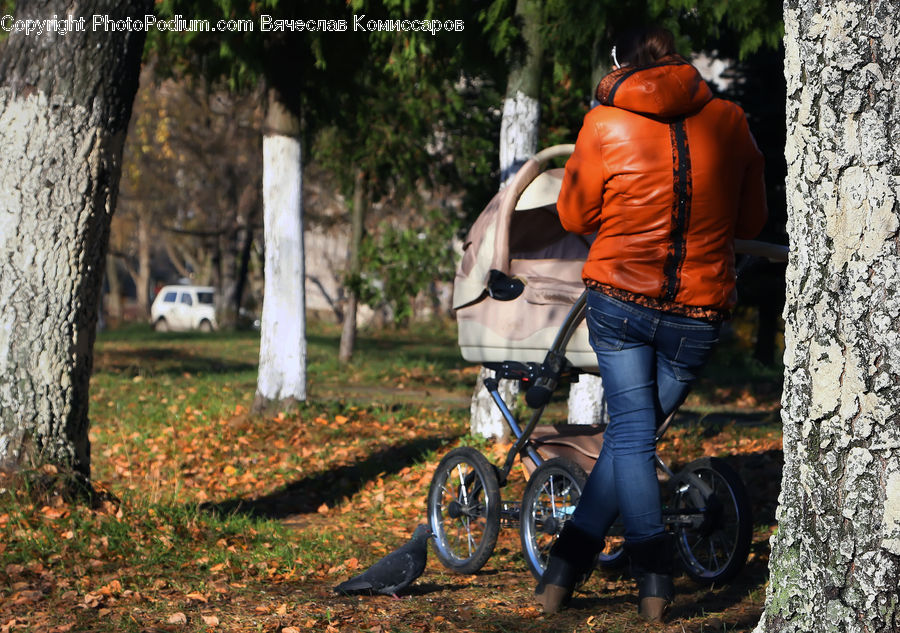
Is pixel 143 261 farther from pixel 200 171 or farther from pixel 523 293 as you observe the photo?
pixel 523 293

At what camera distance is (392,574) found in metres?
4.45

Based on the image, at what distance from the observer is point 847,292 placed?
8.70 ft

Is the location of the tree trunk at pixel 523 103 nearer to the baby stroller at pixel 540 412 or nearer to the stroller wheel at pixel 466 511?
the baby stroller at pixel 540 412

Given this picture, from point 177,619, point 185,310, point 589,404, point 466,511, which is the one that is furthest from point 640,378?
point 185,310

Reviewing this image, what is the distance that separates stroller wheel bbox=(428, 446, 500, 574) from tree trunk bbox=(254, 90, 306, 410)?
188 inches

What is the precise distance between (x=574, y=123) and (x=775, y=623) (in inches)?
437

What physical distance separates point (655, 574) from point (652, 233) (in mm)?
1246

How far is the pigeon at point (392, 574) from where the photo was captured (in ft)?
14.5

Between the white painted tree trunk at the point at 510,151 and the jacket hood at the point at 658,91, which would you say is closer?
the jacket hood at the point at 658,91

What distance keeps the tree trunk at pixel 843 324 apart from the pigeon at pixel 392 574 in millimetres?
1991

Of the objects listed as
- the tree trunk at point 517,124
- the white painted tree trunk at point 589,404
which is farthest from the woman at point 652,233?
the tree trunk at point 517,124

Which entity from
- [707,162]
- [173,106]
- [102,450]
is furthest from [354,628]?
[173,106]

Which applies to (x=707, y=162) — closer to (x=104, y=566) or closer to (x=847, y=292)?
(x=847, y=292)

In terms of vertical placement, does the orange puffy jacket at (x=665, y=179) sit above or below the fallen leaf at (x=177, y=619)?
above
